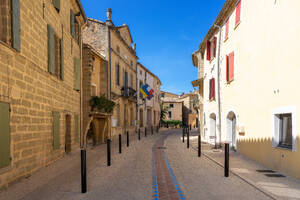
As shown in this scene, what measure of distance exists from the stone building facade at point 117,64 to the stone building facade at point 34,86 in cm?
664

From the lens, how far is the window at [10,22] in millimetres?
5738

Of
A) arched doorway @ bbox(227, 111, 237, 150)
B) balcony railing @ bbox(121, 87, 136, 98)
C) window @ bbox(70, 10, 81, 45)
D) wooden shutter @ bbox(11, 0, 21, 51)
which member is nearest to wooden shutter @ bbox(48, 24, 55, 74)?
wooden shutter @ bbox(11, 0, 21, 51)

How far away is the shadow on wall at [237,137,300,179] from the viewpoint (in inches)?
246

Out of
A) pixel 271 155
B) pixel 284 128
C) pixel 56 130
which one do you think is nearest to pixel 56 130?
pixel 56 130

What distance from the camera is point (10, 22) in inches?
233

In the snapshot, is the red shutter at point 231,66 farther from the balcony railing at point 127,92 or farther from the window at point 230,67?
the balcony railing at point 127,92

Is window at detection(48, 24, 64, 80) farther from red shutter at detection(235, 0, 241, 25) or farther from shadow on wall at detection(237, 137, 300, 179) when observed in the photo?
shadow on wall at detection(237, 137, 300, 179)

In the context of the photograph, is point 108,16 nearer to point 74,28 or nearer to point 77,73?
point 74,28

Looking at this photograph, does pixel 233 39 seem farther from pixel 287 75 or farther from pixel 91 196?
pixel 91 196

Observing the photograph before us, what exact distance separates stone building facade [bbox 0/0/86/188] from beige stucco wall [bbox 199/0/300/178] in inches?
295

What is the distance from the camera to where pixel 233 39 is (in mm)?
11320

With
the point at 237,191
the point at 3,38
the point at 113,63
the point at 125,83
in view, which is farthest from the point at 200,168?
the point at 125,83

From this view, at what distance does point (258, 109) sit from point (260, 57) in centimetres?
190

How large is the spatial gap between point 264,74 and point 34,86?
7.73 meters
